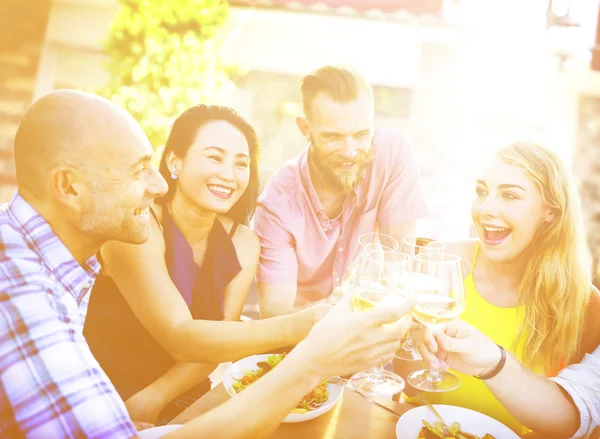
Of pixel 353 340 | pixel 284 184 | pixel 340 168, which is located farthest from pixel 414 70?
pixel 353 340

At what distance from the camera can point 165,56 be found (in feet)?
4.55

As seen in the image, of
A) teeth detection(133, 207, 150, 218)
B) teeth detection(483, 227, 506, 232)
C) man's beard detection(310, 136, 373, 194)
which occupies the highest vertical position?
man's beard detection(310, 136, 373, 194)

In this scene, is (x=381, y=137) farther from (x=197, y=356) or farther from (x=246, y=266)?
(x=197, y=356)

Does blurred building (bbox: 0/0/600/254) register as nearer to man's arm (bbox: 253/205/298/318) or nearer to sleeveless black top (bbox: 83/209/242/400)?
man's arm (bbox: 253/205/298/318)

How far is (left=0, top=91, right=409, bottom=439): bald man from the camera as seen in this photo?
594 millimetres

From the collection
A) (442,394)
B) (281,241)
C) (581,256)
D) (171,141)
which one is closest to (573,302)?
(581,256)

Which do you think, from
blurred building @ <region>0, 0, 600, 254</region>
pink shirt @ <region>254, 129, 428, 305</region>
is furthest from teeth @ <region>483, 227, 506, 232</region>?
pink shirt @ <region>254, 129, 428, 305</region>

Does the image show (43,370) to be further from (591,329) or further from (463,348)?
(591,329)

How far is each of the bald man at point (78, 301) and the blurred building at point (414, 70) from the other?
609 mm

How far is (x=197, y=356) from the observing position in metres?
→ 1.12

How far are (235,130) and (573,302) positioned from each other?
3.13 ft

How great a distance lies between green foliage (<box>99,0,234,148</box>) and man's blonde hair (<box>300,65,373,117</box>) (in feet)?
0.84

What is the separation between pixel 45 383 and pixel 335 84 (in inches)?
41.5

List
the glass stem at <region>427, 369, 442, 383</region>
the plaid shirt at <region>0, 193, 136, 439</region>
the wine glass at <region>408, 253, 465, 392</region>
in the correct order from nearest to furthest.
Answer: the plaid shirt at <region>0, 193, 136, 439</region> → the wine glass at <region>408, 253, 465, 392</region> → the glass stem at <region>427, 369, 442, 383</region>
